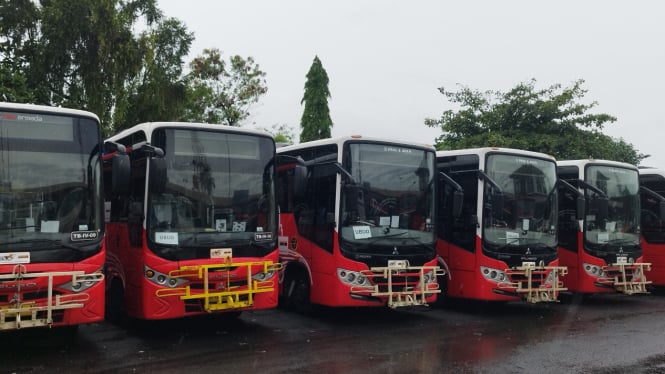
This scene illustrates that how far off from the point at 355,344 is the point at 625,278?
23.8 ft

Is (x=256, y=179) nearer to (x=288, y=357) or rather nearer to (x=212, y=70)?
(x=288, y=357)

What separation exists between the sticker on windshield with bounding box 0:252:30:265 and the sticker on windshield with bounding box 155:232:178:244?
5.57 feet

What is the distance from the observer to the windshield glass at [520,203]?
11484 millimetres

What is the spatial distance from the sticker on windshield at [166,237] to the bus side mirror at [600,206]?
8595 millimetres

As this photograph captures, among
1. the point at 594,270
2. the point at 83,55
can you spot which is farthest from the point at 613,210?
the point at 83,55

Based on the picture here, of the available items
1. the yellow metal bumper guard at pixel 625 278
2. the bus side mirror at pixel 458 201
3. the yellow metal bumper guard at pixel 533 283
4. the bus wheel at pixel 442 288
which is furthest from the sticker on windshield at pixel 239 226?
the yellow metal bumper guard at pixel 625 278

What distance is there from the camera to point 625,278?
43.7 feet

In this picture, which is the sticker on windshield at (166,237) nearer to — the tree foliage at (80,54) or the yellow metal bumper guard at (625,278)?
the yellow metal bumper guard at (625,278)

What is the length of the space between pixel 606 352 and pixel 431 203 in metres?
3.64

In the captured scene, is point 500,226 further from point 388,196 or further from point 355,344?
point 355,344

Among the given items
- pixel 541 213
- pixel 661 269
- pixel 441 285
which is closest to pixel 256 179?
pixel 441 285

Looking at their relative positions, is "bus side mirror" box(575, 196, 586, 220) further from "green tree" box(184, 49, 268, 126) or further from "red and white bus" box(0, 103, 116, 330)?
"green tree" box(184, 49, 268, 126)

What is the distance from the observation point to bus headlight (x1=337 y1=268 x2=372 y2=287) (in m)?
10.1

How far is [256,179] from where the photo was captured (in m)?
9.47
